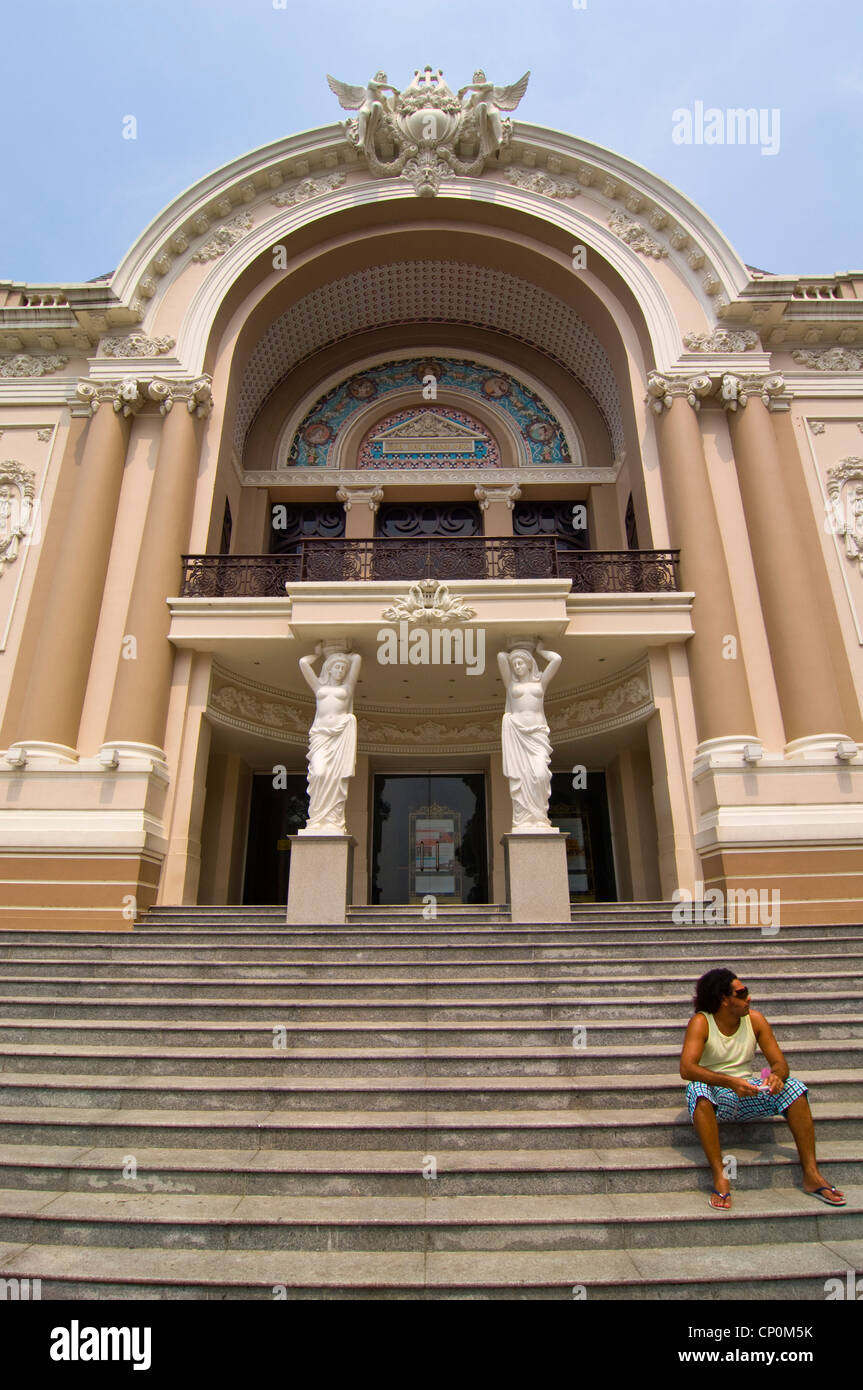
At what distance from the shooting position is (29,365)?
11586mm

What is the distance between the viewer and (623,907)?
27.9ft

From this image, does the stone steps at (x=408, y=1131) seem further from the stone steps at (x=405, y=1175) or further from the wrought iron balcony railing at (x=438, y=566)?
the wrought iron balcony railing at (x=438, y=566)

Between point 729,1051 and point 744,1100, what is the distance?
0.24 meters

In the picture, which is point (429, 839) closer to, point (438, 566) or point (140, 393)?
point (438, 566)

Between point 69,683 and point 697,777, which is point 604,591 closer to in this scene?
point 697,777

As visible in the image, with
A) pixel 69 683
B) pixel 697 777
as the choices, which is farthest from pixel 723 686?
pixel 69 683

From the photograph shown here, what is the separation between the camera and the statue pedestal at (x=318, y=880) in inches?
314

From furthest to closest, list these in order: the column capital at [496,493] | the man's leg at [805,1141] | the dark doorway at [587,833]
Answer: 1. the column capital at [496,493]
2. the dark doorway at [587,833]
3. the man's leg at [805,1141]

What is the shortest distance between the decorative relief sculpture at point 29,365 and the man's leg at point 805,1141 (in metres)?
13.0

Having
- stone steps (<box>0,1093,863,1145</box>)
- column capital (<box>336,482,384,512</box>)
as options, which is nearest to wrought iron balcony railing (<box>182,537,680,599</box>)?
column capital (<box>336,482,384,512</box>)

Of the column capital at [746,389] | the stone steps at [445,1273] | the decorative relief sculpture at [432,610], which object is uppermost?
the column capital at [746,389]

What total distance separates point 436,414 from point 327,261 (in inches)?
124

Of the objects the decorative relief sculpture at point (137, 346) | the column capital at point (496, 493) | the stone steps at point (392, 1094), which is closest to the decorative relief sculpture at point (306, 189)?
the decorative relief sculpture at point (137, 346)
